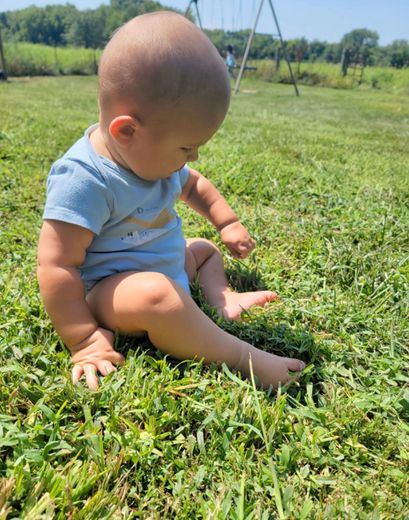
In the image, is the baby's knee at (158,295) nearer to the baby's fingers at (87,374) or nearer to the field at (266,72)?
the baby's fingers at (87,374)

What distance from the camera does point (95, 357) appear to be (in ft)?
4.18

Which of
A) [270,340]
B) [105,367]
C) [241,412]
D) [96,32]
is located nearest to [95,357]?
[105,367]

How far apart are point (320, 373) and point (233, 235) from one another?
2.17ft

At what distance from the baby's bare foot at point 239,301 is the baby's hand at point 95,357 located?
0.44 m

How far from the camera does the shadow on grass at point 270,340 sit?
135cm

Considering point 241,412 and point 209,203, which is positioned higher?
point 209,203

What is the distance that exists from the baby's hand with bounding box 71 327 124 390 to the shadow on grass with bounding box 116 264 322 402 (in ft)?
0.21

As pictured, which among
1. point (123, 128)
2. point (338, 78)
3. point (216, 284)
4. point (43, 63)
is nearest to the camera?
point (123, 128)

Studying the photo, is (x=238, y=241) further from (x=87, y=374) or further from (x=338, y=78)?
(x=338, y=78)

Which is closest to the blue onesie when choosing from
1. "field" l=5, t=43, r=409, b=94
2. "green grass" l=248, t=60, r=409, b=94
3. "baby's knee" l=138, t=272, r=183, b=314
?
"baby's knee" l=138, t=272, r=183, b=314

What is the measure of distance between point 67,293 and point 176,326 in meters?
0.31

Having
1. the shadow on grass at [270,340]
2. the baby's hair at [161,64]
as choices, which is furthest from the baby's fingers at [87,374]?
the baby's hair at [161,64]

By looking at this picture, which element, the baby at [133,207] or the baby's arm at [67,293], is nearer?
the baby at [133,207]

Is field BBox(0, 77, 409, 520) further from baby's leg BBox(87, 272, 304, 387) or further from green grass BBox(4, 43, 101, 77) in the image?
green grass BBox(4, 43, 101, 77)
